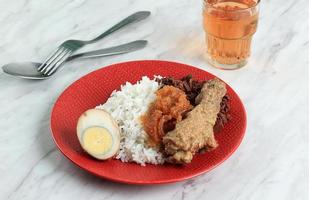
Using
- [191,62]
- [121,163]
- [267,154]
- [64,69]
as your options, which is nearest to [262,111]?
[267,154]

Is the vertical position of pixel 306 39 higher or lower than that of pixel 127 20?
lower

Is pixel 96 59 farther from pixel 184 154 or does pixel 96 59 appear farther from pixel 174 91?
pixel 184 154

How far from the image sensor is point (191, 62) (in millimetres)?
1435

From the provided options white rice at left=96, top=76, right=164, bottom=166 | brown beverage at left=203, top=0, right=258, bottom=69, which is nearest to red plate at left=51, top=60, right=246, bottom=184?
white rice at left=96, top=76, right=164, bottom=166

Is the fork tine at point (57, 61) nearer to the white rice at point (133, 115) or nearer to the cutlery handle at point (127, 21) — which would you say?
the cutlery handle at point (127, 21)

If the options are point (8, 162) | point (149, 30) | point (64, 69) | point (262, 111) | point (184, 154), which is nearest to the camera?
point (184, 154)

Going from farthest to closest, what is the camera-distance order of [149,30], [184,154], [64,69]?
[149,30], [64,69], [184,154]

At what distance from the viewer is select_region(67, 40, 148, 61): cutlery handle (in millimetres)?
1438

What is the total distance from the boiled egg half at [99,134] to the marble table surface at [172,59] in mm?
61

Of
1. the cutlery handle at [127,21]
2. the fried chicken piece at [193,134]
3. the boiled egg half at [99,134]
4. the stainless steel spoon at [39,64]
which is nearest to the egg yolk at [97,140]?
the boiled egg half at [99,134]

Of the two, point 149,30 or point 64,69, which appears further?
point 149,30

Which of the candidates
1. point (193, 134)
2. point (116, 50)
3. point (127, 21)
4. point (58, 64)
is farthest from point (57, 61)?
point (193, 134)

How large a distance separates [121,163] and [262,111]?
14.5 inches

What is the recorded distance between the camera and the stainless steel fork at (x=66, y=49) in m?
1.38
